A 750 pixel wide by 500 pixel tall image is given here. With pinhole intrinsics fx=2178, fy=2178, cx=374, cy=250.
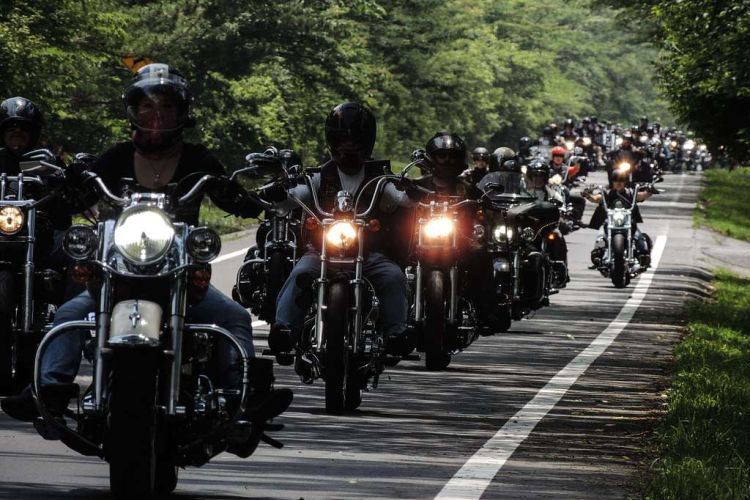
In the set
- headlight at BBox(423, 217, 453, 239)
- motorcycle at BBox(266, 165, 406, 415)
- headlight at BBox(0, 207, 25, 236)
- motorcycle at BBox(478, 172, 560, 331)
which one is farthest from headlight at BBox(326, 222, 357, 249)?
motorcycle at BBox(478, 172, 560, 331)

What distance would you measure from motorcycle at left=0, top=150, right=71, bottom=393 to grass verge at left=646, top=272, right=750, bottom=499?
3.72 m

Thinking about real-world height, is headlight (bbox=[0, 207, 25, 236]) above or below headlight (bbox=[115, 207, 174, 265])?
below

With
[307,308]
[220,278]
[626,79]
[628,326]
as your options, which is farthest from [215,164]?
[626,79]

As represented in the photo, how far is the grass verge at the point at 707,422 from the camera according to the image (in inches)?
389

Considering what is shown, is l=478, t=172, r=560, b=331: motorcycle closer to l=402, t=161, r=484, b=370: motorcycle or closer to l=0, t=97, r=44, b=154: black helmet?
l=402, t=161, r=484, b=370: motorcycle

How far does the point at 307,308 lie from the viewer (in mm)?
12906

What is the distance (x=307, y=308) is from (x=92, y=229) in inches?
173

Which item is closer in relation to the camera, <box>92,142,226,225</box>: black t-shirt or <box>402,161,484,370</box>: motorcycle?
<box>92,142,226,225</box>: black t-shirt

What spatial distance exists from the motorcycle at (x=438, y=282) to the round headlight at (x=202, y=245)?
7.16 m

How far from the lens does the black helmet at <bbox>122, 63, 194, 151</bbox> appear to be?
8.91m

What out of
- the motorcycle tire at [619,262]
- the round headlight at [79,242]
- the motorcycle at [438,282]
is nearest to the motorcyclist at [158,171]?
the round headlight at [79,242]

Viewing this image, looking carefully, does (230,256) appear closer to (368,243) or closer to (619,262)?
(619,262)

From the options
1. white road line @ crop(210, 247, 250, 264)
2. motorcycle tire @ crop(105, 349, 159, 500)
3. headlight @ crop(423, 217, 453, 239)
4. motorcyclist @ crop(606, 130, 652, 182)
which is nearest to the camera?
motorcycle tire @ crop(105, 349, 159, 500)

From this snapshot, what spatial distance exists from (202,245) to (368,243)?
15.1 ft
